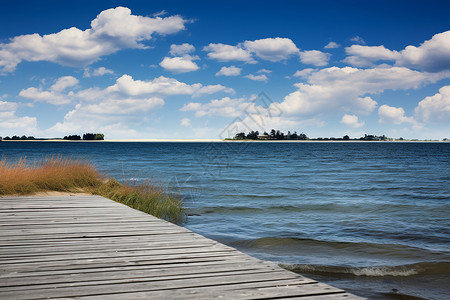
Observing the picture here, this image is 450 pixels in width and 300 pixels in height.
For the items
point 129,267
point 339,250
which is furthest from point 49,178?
point 129,267

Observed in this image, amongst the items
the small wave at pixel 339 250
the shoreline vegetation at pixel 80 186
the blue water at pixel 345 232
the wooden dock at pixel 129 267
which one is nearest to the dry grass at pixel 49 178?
the shoreline vegetation at pixel 80 186

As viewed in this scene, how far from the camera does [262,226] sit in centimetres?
1039

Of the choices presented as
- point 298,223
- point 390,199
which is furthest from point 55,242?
point 390,199

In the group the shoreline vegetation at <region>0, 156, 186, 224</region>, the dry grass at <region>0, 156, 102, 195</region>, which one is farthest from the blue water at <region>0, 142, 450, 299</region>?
the dry grass at <region>0, 156, 102, 195</region>

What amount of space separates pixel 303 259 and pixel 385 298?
6.77 ft

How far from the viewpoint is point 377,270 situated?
657cm

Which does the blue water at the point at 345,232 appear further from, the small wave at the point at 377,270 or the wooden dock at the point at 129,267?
the wooden dock at the point at 129,267

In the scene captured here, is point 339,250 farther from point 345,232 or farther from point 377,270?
point 345,232

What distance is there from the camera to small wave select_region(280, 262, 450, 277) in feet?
21.2

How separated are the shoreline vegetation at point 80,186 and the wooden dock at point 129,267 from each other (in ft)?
16.3

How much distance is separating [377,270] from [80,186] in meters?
9.50

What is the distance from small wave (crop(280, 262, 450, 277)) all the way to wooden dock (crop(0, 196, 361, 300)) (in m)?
2.56

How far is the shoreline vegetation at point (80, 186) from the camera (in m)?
10.8

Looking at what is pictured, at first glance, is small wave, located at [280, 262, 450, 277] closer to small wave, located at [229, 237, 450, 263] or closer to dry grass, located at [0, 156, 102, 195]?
small wave, located at [229, 237, 450, 263]
